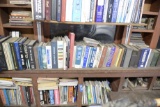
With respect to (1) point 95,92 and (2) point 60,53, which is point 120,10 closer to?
(2) point 60,53

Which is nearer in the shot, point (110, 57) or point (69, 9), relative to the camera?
point (69, 9)

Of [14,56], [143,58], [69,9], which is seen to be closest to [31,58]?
[14,56]

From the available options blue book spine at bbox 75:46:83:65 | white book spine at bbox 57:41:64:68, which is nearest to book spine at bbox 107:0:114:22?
blue book spine at bbox 75:46:83:65

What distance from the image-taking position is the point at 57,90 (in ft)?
4.10

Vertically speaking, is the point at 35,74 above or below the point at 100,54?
below

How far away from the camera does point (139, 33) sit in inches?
53.2

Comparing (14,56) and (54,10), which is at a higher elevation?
(54,10)

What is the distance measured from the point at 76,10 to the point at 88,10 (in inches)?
3.8

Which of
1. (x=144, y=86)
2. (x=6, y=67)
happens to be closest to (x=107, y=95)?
(x=144, y=86)

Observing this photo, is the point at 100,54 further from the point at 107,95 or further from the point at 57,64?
the point at 107,95

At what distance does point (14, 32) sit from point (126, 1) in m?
1.10

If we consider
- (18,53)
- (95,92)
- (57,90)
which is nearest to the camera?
(18,53)

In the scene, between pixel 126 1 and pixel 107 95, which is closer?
pixel 126 1

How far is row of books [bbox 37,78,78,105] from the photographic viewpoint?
47.6 inches
